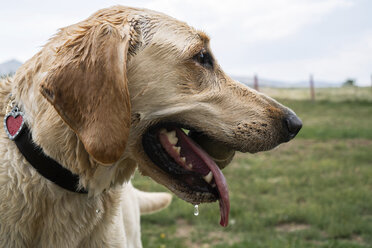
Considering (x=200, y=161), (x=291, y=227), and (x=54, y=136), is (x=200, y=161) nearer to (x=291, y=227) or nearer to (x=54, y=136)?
(x=54, y=136)

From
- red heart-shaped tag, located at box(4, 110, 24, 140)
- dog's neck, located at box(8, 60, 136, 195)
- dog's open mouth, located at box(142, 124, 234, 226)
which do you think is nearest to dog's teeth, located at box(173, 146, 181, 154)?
dog's open mouth, located at box(142, 124, 234, 226)

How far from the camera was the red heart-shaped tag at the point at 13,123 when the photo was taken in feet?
7.03

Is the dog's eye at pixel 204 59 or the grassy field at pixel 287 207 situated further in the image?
the grassy field at pixel 287 207

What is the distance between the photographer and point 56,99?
6.10 ft

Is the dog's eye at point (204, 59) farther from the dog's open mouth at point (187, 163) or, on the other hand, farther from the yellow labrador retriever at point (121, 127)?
the dog's open mouth at point (187, 163)

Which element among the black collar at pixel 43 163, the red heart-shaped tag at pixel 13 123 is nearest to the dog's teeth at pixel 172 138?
the black collar at pixel 43 163

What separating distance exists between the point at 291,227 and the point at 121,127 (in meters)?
3.92

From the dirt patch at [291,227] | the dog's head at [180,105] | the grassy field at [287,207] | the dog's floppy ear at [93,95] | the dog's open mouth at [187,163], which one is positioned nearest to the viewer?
the dog's floppy ear at [93,95]

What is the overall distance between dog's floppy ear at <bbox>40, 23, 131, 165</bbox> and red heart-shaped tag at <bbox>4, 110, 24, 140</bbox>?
14.7 inches

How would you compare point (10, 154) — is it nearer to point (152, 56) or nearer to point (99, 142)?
point (99, 142)

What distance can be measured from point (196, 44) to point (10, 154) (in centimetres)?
114

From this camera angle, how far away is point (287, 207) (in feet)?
18.9

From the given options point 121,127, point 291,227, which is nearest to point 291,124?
point 121,127

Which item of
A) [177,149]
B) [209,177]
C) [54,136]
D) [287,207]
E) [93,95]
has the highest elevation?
[93,95]
